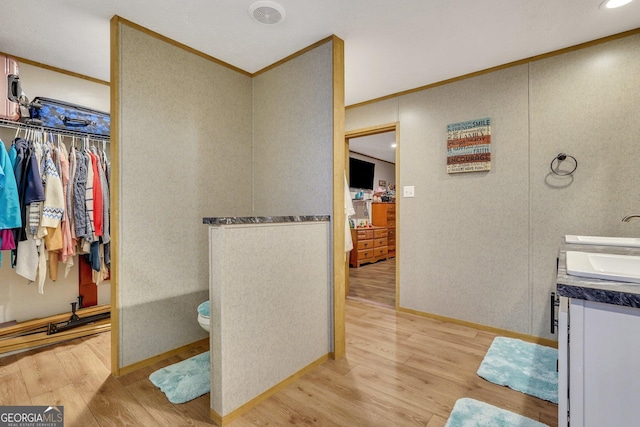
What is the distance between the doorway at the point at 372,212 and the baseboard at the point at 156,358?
2.25m

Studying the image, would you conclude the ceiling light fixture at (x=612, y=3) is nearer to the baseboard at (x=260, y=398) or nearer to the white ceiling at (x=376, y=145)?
the baseboard at (x=260, y=398)

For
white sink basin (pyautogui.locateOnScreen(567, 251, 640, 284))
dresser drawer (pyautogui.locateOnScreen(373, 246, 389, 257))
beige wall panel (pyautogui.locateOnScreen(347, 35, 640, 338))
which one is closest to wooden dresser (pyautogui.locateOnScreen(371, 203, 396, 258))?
dresser drawer (pyautogui.locateOnScreen(373, 246, 389, 257))

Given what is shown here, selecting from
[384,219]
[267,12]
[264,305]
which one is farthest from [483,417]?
[384,219]

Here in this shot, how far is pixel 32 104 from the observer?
229 cm

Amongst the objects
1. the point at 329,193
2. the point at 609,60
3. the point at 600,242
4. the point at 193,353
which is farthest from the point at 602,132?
the point at 193,353

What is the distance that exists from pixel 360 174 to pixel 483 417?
5.30 meters

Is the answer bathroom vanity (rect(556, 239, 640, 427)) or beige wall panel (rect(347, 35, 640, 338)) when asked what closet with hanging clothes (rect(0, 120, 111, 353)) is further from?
bathroom vanity (rect(556, 239, 640, 427))

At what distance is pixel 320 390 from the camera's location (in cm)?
179

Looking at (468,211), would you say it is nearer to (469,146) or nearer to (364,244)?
(469,146)

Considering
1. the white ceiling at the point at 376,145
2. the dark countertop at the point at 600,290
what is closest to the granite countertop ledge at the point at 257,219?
the dark countertop at the point at 600,290

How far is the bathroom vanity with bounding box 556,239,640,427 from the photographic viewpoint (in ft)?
2.49

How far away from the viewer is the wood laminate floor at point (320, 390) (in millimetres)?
1546

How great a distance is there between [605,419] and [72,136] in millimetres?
3507

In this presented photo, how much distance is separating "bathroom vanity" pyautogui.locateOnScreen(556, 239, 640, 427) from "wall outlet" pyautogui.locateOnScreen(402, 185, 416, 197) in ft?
7.47
